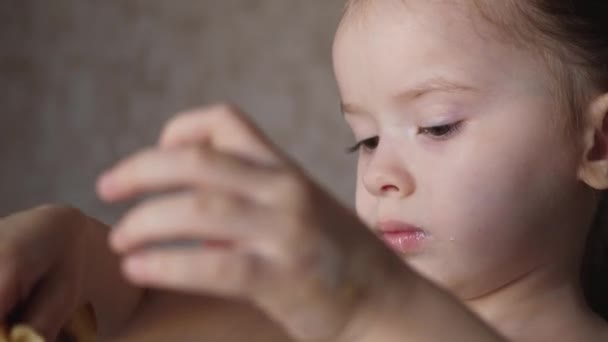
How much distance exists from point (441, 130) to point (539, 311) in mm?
145

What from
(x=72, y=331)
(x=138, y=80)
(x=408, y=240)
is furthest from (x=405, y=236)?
(x=138, y=80)

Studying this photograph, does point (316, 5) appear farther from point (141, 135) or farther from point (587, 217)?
point (587, 217)

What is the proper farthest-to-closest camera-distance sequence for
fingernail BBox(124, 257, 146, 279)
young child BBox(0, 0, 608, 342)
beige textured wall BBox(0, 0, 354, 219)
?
beige textured wall BBox(0, 0, 354, 219) → young child BBox(0, 0, 608, 342) → fingernail BBox(124, 257, 146, 279)

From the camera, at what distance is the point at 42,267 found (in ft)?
1.35

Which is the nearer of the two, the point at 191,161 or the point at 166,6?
the point at 191,161

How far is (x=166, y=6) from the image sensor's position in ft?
3.63

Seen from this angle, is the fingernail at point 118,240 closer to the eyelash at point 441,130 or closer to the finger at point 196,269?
the finger at point 196,269

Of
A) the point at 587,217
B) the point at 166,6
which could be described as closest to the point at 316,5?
the point at 166,6

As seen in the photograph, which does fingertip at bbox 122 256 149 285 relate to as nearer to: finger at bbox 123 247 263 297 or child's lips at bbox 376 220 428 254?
finger at bbox 123 247 263 297

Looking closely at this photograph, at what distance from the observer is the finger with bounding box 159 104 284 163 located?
0.27 meters

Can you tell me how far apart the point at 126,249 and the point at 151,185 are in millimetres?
22

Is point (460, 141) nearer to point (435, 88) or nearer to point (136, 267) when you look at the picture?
point (435, 88)

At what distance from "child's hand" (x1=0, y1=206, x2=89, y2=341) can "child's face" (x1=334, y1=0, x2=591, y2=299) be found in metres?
0.19

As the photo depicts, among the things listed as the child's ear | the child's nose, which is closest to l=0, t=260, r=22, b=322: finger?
the child's nose
